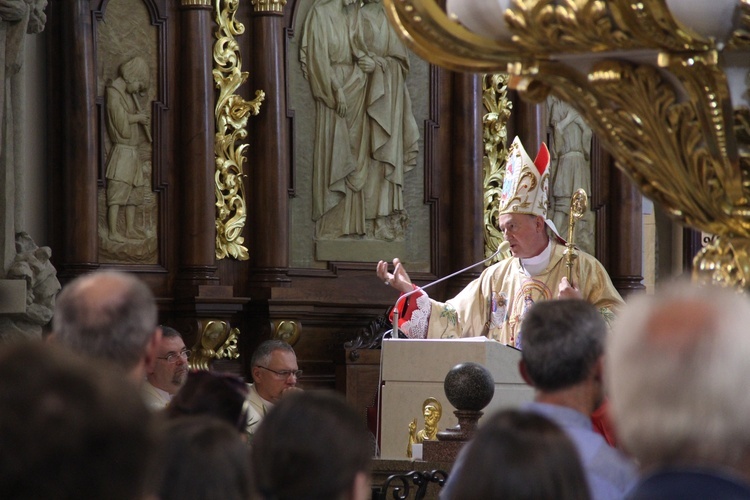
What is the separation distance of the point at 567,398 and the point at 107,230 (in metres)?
5.71

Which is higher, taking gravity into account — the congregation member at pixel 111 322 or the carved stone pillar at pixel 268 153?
the carved stone pillar at pixel 268 153

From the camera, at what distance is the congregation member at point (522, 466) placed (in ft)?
5.78

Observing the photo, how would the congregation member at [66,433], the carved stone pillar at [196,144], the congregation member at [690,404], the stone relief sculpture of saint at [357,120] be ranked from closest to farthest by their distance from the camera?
1. the congregation member at [66,433]
2. the congregation member at [690,404]
3. the carved stone pillar at [196,144]
4. the stone relief sculpture of saint at [357,120]

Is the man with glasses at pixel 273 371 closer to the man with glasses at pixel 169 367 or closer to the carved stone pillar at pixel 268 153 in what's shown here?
the man with glasses at pixel 169 367

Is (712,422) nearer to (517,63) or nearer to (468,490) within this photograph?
(468,490)

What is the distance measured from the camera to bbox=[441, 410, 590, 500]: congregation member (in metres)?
1.76

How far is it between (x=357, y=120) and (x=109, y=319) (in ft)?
21.6

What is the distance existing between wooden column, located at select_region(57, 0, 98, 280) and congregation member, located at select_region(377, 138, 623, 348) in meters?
1.67

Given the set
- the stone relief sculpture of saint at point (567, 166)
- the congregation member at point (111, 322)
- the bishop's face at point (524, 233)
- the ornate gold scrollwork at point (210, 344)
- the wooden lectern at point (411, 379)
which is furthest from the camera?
the stone relief sculpture of saint at point (567, 166)

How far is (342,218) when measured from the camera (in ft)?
29.7

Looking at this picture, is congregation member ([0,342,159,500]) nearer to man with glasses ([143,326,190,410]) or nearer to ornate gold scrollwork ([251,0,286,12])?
man with glasses ([143,326,190,410])

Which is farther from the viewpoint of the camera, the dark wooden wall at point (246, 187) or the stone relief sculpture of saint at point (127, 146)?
the stone relief sculpture of saint at point (127, 146)

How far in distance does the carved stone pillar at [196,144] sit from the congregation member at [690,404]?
6.79 m

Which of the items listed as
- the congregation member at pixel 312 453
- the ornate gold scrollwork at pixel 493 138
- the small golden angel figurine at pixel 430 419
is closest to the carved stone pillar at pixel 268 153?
the ornate gold scrollwork at pixel 493 138
